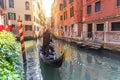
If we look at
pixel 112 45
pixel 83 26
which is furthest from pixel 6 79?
pixel 83 26

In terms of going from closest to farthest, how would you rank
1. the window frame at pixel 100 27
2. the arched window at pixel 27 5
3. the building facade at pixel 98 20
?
the building facade at pixel 98 20 < the window frame at pixel 100 27 < the arched window at pixel 27 5

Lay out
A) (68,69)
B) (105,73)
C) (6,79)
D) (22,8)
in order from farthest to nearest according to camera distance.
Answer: (22,8) < (68,69) < (105,73) < (6,79)

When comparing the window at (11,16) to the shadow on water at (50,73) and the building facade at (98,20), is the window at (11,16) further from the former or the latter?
the shadow on water at (50,73)

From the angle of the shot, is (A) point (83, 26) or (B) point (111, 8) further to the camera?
(A) point (83, 26)

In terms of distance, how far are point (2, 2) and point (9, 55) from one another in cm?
2445

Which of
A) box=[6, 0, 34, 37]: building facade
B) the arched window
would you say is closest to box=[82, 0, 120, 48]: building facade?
box=[6, 0, 34, 37]: building facade

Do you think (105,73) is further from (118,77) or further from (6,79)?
(6,79)

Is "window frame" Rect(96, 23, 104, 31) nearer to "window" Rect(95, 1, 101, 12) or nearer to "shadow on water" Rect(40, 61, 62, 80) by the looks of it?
"window" Rect(95, 1, 101, 12)

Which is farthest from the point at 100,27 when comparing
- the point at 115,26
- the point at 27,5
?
the point at 27,5

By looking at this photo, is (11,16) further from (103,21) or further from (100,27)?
(103,21)

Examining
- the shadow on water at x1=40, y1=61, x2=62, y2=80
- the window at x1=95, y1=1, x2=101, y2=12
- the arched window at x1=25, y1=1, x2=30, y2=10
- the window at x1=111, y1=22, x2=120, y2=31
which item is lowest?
the shadow on water at x1=40, y1=61, x2=62, y2=80

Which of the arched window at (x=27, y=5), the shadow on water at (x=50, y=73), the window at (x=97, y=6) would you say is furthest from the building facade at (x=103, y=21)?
the arched window at (x=27, y=5)

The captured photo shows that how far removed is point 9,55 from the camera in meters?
2.96

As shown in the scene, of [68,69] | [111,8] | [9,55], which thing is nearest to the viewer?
[9,55]
